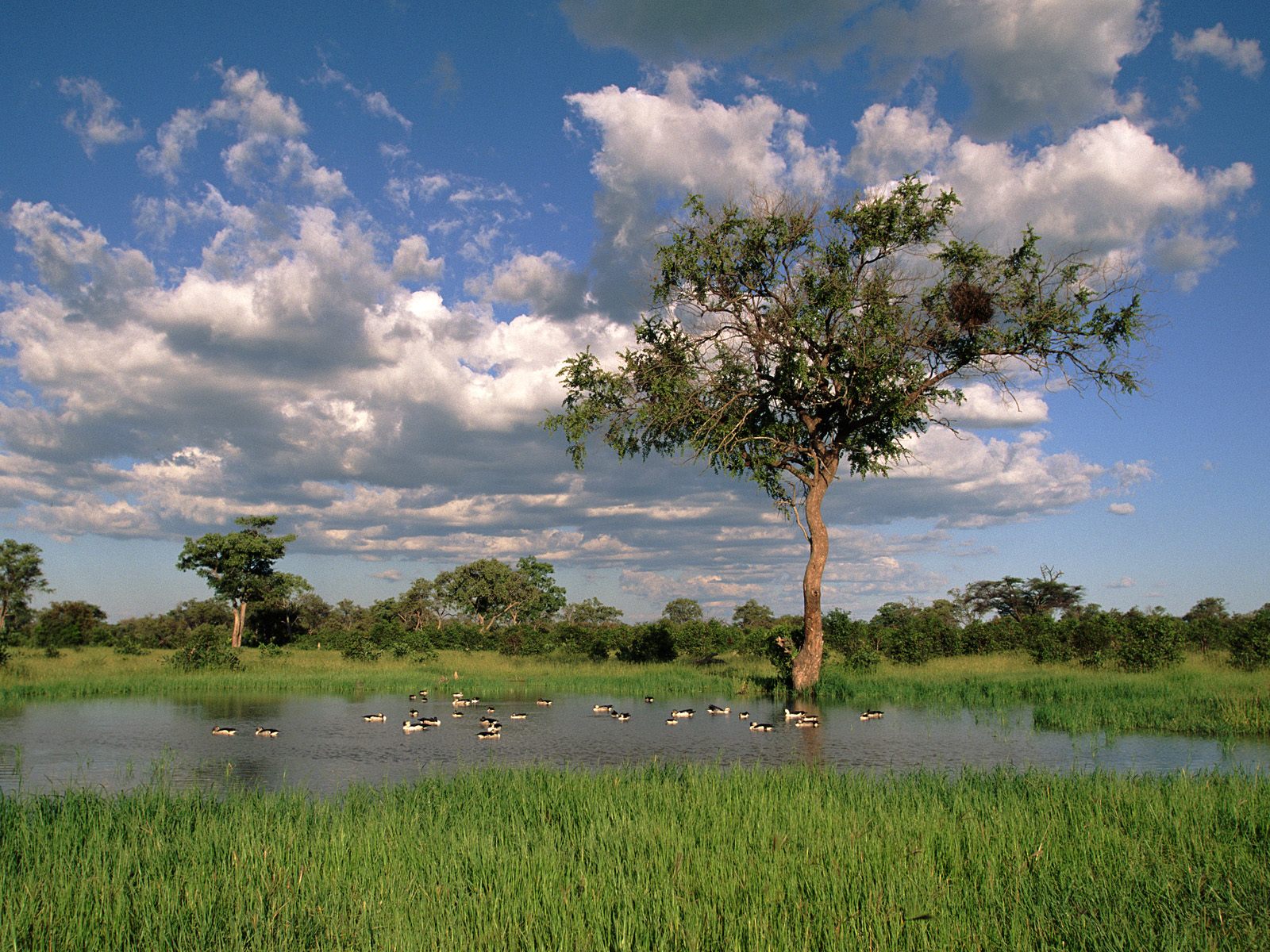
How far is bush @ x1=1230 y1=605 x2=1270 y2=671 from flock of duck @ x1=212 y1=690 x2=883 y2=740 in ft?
53.7

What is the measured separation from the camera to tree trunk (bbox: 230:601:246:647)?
54069 millimetres

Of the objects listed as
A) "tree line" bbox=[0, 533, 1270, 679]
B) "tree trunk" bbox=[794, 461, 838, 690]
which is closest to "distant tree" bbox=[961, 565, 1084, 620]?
"tree line" bbox=[0, 533, 1270, 679]

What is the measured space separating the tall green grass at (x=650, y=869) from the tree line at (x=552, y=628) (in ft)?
63.6

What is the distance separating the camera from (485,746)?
16484 millimetres

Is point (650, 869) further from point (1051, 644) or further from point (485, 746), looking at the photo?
point (1051, 644)

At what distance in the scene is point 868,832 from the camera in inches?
308

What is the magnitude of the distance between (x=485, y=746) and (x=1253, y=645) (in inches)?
1078

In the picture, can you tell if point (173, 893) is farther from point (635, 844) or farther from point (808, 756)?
point (808, 756)

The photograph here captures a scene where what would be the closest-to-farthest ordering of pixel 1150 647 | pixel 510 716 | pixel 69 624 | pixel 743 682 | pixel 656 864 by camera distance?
pixel 656 864, pixel 510 716, pixel 743 682, pixel 1150 647, pixel 69 624

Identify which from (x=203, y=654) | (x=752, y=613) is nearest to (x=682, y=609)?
(x=752, y=613)

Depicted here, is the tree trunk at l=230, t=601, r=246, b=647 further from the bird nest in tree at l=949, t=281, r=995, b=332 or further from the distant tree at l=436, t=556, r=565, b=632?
the bird nest in tree at l=949, t=281, r=995, b=332

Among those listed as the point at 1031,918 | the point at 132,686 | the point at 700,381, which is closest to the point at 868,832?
the point at 1031,918

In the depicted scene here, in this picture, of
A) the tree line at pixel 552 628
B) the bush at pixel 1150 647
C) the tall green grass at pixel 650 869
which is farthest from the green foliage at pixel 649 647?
the tall green grass at pixel 650 869

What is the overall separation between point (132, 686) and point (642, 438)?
738 inches
